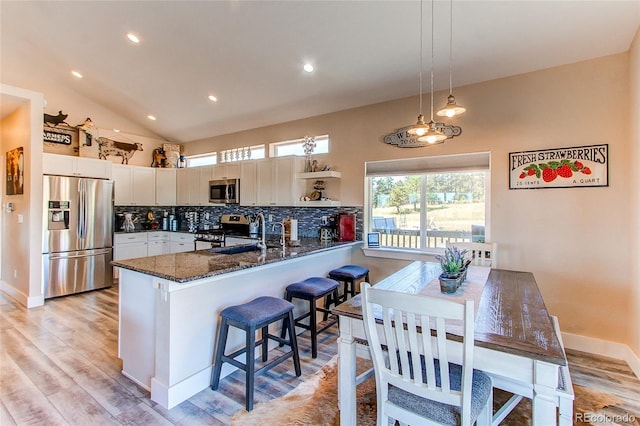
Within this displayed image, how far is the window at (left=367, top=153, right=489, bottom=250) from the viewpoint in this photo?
141 inches

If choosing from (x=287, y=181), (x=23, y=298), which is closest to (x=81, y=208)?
(x=23, y=298)

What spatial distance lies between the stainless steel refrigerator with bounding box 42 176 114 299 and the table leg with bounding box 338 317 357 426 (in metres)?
4.37

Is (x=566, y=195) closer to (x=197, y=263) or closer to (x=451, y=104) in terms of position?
(x=451, y=104)

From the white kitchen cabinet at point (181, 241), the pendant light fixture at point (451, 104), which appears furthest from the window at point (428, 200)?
the white kitchen cabinet at point (181, 241)

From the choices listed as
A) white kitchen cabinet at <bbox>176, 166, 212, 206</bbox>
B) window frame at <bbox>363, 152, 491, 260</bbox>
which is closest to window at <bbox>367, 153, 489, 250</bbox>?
window frame at <bbox>363, 152, 491, 260</bbox>

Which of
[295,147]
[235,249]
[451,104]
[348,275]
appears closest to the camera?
[451,104]

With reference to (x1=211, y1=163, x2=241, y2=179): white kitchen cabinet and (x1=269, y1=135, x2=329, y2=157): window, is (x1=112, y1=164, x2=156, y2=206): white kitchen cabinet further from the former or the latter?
(x1=269, y1=135, x2=329, y2=157): window

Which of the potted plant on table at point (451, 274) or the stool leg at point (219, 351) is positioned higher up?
the potted plant on table at point (451, 274)

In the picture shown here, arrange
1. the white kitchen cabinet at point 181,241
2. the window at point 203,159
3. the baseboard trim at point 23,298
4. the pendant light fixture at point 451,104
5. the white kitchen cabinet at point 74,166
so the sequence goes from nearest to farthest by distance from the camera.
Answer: the pendant light fixture at point 451,104 → the baseboard trim at point 23,298 → the white kitchen cabinet at point 74,166 → the white kitchen cabinet at point 181,241 → the window at point 203,159

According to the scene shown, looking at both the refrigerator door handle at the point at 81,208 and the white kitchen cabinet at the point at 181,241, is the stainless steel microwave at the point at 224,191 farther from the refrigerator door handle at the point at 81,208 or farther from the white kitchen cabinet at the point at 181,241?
the refrigerator door handle at the point at 81,208

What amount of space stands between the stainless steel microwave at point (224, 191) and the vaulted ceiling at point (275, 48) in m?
1.08

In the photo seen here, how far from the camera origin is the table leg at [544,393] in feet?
4.19

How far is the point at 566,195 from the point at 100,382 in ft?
14.9

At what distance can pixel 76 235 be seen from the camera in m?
4.78
